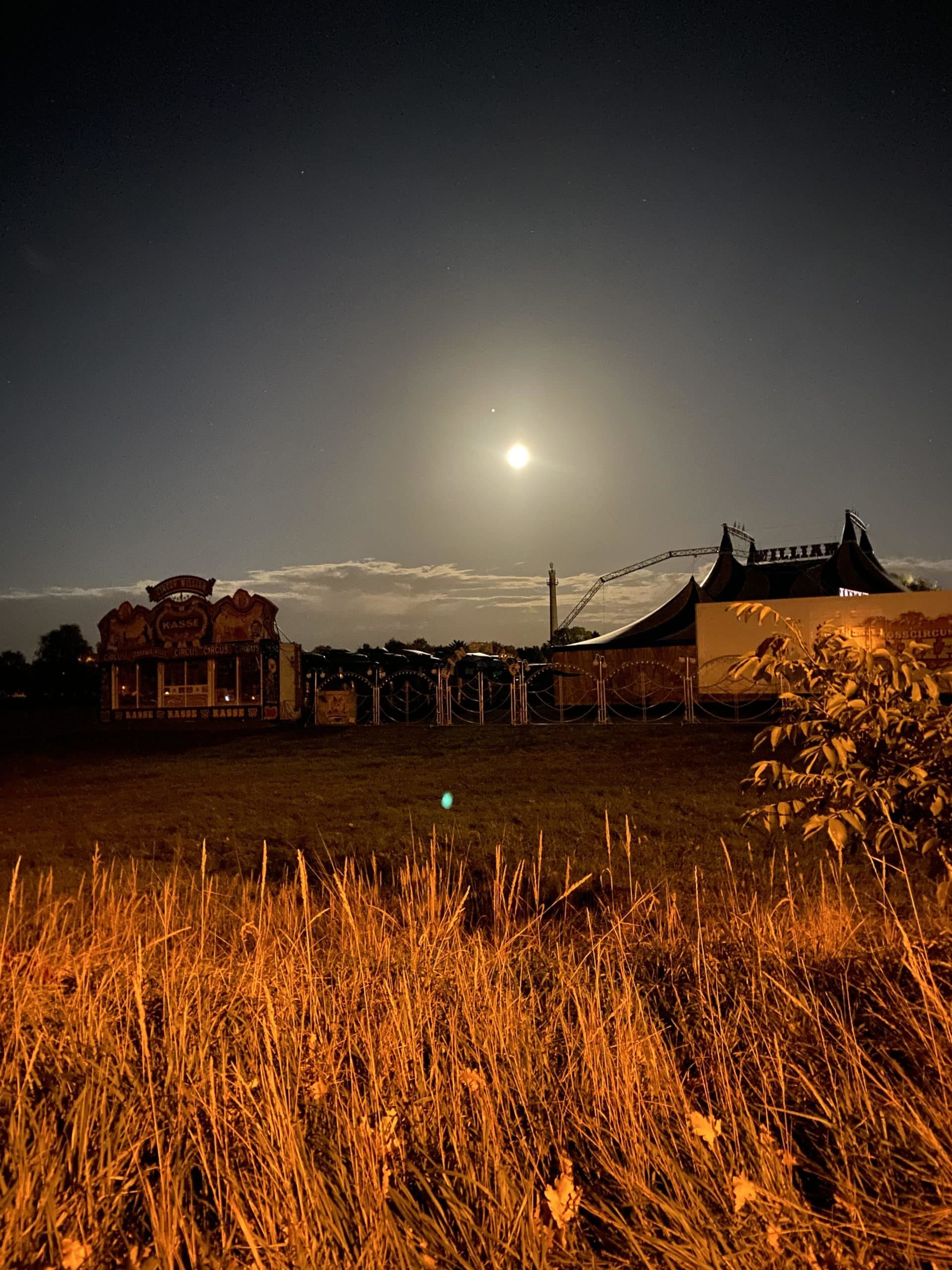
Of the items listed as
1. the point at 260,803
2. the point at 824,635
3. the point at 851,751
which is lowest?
the point at 260,803

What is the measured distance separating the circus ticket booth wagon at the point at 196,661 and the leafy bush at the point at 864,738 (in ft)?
73.0

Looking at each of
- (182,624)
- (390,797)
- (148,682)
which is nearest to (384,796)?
(390,797)

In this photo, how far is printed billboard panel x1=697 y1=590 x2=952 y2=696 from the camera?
23.0 m

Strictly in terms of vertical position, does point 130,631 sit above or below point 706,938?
above

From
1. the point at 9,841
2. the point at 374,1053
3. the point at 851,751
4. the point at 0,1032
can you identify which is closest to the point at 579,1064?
the point at 374,1053

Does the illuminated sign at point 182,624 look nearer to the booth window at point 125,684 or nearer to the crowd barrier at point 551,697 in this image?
the booth window at point 125,684

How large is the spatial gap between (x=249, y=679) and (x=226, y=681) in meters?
0.90

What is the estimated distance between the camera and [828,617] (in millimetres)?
23875

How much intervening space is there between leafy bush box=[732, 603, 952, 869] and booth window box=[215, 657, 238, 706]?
23.2 metres

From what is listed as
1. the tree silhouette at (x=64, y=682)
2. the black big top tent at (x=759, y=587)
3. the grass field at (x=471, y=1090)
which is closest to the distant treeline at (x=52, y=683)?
the tree silhouette at (x=64, y=682)

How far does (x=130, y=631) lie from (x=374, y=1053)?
2628 cm

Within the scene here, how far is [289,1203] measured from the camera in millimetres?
2316

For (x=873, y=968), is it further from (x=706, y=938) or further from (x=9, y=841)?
(x=9, y=841)

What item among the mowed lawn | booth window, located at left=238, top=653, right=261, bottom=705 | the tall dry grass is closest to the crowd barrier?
booth window, located at left=238, top=653, right=261, bottom=705
